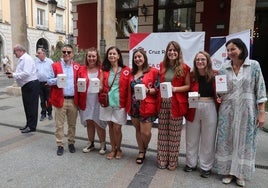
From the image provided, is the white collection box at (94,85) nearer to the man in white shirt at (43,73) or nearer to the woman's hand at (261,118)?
the woman's hand at (261,118)

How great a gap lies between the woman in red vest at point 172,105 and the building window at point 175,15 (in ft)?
27.0

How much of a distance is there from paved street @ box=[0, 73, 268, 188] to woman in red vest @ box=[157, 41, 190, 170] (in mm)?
277

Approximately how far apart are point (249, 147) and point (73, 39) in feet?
42.2

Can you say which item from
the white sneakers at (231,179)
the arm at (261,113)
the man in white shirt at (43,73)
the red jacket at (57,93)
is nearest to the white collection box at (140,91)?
the red jacket at (57,93)

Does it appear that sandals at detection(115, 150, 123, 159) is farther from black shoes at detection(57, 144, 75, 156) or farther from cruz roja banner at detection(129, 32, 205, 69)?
cruz roja banner at detection(129, 32, 205, 69)

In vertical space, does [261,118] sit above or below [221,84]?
below

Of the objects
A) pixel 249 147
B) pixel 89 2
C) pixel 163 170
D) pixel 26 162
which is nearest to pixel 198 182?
pixel 163 170

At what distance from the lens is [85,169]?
416cm

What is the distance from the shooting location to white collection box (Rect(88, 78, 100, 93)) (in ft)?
13.5

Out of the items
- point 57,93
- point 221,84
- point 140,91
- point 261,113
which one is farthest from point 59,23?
point 261,113

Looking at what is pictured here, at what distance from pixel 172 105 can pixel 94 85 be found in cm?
120

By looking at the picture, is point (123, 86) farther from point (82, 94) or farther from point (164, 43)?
point (164, 43)

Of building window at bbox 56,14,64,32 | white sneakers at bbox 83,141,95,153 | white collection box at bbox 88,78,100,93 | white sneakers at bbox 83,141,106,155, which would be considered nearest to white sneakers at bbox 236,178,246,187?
white sneakers at bbox 83,141,106,155

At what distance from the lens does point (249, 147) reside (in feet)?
11.7
